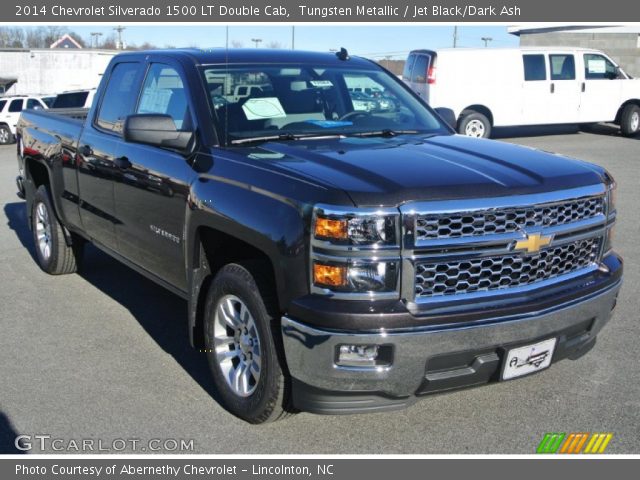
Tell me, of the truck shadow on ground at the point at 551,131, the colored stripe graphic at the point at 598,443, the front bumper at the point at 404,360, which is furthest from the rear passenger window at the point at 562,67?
the front bumper at the point at 404,360

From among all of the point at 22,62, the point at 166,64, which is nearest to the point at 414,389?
the point at 166,64

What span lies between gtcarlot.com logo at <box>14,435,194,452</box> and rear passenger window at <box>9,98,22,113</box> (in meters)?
21.4

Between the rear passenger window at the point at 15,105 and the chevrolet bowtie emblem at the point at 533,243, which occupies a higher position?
the chevrolet bowtie emblem at the point at 533,243

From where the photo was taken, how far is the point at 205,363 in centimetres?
481

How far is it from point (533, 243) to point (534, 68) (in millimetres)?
15045

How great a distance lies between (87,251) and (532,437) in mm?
5437

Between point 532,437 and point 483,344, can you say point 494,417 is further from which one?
point 483,344

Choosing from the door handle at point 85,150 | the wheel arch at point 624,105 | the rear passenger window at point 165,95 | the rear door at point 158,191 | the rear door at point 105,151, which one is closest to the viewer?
the rear door at point 158,191

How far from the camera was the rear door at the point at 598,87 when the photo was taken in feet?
59.0

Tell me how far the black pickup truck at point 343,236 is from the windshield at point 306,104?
15 mm

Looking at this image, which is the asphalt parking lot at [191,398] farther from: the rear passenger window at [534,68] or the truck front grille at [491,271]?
the rear passenger window at [534,68]

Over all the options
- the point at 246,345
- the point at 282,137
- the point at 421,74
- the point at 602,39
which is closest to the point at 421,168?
the point at 282,137

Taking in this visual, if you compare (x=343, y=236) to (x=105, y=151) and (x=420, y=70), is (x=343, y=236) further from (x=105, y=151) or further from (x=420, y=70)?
(x=420, y=70)

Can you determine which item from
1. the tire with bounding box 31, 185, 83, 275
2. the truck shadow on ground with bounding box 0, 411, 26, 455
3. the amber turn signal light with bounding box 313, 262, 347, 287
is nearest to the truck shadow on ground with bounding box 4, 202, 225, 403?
the tire with bounding box 31, 185, 83, 275
